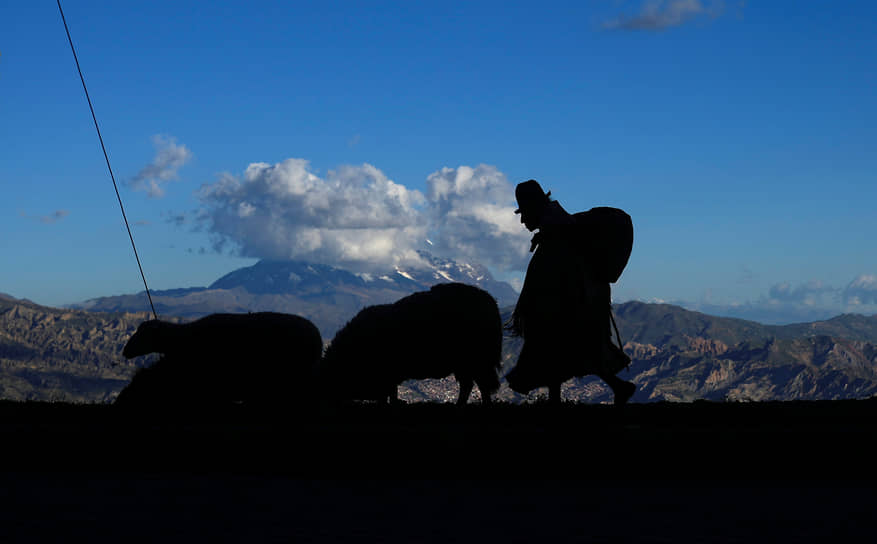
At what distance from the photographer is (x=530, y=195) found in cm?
1507

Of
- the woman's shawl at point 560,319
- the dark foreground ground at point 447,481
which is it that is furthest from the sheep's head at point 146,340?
the woman's shawl at point 560,319

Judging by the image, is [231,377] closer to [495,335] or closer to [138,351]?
[138,351]

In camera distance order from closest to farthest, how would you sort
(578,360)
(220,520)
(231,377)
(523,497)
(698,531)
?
1. (698,531)
2. (220,520)
3. (523,497)
4. (578,360)
5. (231,377)

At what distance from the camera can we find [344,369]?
22688 millimetres

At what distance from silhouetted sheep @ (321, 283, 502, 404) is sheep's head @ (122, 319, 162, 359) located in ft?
14.1

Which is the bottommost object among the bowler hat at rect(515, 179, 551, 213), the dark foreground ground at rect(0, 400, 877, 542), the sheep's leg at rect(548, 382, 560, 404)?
the dark foreground ground at rect(0, 400, 877, 542)

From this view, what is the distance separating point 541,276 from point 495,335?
8.61 meters

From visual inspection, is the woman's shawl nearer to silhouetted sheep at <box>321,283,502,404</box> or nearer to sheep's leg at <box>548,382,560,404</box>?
sheep's leg at <box>548,382,560,404</box>

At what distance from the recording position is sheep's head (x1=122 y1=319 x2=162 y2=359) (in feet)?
65.8

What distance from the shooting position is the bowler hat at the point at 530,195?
49.3ft

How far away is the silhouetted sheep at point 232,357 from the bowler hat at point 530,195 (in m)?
7.35

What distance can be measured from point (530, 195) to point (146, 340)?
32.9 ft

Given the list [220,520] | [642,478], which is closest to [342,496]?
[220,520]

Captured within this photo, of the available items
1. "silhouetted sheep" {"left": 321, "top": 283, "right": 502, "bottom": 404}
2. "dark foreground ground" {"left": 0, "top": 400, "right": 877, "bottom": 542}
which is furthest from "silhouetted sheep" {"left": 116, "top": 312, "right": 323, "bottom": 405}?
"dark foreground ground" {"left": 0, "top": 400, "right": 877, "bottom": 542}
